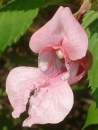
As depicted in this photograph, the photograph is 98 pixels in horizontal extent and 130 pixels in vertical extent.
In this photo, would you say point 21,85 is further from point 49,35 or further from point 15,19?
point 15,19

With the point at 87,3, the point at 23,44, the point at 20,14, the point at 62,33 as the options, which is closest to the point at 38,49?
the point at 62,33

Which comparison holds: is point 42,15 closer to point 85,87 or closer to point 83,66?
point 85,87

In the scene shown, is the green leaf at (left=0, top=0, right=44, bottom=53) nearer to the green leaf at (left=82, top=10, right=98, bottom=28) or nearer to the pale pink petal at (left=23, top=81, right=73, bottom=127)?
the green leaf at (left=82, top=10, right=98, bottom=28)

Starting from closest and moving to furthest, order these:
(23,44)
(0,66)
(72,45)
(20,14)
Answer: (72,45) < (20,14) < (23,44) < (0,66)

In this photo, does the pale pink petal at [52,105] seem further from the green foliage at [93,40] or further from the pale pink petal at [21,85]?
the green foliage at [93,40]

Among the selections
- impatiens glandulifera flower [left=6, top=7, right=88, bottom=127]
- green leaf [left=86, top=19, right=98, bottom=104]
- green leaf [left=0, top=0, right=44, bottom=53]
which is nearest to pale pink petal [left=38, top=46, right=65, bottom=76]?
impatiens glandulifera flower [left=6, top=7, right=88, bottom=127]

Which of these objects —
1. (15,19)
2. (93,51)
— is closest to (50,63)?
(93,51)
